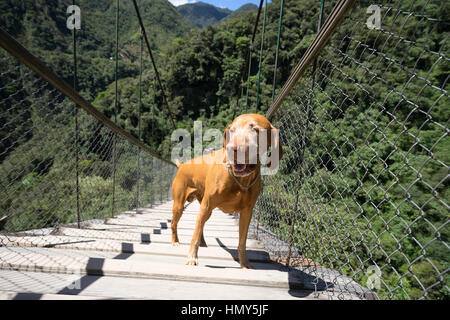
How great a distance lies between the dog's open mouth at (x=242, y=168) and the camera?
1262 millimetres

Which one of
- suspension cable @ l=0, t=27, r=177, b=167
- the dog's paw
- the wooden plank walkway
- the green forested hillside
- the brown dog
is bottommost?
the dog's paw

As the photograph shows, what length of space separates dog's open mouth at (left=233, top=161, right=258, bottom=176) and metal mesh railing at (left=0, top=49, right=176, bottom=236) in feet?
3.94

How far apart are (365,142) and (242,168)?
57 centimetres

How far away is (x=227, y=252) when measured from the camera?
1.90 m

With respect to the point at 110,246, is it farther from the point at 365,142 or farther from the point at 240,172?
the point at 365,142

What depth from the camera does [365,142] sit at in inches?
38.7

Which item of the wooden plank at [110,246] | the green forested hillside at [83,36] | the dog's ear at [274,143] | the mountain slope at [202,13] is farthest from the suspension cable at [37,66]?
the mountain slope at [202,13]

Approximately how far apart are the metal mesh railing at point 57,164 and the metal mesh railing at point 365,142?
1.64 metres

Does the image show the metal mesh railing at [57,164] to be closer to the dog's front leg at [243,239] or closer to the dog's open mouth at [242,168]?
the dog's open mouth at [242,168]

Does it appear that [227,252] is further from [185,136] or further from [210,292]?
[185,136]

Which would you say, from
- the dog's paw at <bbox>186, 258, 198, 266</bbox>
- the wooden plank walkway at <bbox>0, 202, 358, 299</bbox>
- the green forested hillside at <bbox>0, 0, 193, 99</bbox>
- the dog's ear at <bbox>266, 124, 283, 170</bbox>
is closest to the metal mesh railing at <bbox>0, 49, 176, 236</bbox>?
the wooden plank walkway at <bbox>0, 202, 358, 299</bbox>

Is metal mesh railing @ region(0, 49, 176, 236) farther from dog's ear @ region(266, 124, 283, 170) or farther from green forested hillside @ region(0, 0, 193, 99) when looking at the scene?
green forested hillside @ region(0, 0, 193, 99)

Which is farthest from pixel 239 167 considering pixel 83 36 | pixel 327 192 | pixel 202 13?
pixel 202 13

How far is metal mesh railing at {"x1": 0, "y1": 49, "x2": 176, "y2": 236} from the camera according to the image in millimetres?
1650
